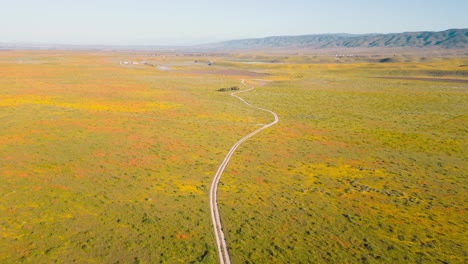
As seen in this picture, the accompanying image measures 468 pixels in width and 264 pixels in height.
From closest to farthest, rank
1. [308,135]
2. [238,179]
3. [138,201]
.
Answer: [138,201] → [238,179] → [308,135]

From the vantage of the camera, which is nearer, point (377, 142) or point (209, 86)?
point (377, 142)

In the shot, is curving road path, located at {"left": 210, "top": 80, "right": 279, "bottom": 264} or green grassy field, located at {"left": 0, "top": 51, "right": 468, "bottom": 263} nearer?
curving road path, located at {"left": 210, "top": 80, "right": 279, "bottom": 264}

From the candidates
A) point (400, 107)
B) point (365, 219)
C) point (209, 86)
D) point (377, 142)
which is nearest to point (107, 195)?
point (365, 219)

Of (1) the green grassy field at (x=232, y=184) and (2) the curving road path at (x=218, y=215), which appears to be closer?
(2) the curving road path at (x=218, y=215)

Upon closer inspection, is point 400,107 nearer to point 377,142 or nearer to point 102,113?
point 377,142

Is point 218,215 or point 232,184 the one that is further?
point 232,184

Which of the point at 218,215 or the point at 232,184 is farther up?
the point at 218,215

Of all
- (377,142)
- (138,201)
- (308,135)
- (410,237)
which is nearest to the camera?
(410,237)
